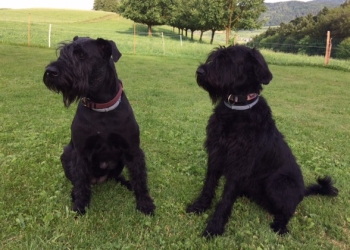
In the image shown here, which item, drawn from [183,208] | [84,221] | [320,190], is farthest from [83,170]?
[320,190]

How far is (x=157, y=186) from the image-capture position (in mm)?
3820

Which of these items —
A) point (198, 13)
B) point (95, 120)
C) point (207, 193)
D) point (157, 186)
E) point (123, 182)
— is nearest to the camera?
point (95, 120)

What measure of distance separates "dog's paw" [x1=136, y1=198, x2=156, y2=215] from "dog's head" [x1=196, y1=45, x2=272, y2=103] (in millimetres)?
1402

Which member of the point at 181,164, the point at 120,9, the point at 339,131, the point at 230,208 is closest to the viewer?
the point at 230,208

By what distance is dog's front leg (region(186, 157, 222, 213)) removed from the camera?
3.35 meters

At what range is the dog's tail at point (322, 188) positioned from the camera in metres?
3.51

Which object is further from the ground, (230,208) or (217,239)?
(230,208)

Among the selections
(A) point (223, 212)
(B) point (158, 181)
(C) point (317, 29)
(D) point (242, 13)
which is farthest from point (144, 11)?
(A) point (223, 212)

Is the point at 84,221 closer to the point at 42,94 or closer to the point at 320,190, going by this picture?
the point at 320,190

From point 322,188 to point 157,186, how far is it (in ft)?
6.54

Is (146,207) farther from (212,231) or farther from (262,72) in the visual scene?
(262,72)

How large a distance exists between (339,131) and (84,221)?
5.71 m

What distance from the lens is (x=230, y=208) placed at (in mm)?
3057

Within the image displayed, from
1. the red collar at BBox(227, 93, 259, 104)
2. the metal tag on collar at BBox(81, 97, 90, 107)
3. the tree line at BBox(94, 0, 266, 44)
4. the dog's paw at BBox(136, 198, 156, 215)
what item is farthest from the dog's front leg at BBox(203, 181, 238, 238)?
the tree line at BBox(94, 0, 266, 44)
